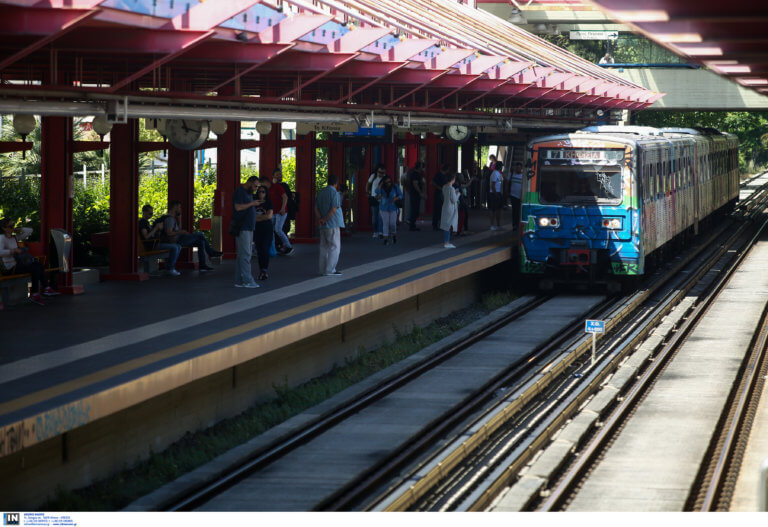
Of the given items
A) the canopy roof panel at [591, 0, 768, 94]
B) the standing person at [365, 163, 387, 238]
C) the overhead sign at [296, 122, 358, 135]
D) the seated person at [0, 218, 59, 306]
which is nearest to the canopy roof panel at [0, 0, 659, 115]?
the overhead sign at [296, 122, 358, 135]

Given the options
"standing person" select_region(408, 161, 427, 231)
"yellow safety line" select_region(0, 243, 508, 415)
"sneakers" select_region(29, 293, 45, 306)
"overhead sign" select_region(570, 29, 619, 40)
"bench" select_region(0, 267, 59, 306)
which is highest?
"overhead sign" select_region(570, 29, 619, 40)

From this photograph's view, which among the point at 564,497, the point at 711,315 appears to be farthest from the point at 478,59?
the point at 564,497

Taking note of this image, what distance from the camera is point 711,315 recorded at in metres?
22.5

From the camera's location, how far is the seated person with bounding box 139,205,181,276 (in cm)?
1820

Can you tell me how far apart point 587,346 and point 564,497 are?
25.7 feet

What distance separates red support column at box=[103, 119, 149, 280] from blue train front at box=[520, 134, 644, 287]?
8331 mm

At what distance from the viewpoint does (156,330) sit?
1350 centimetres

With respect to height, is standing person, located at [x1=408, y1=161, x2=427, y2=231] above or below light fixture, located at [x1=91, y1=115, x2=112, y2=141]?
below

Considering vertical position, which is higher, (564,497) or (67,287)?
(67,287)

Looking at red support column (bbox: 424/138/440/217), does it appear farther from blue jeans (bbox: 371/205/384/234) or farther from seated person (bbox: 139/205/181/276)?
seated person (bbox: 139/205/181/276)

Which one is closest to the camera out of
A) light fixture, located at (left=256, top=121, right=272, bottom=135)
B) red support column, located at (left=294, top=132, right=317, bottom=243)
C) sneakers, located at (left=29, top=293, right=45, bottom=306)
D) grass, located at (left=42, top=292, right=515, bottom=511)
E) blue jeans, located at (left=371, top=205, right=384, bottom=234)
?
grass, located at (left=42, top=292, right=515, bottom=511)

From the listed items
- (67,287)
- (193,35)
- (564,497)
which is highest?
(193,35)
